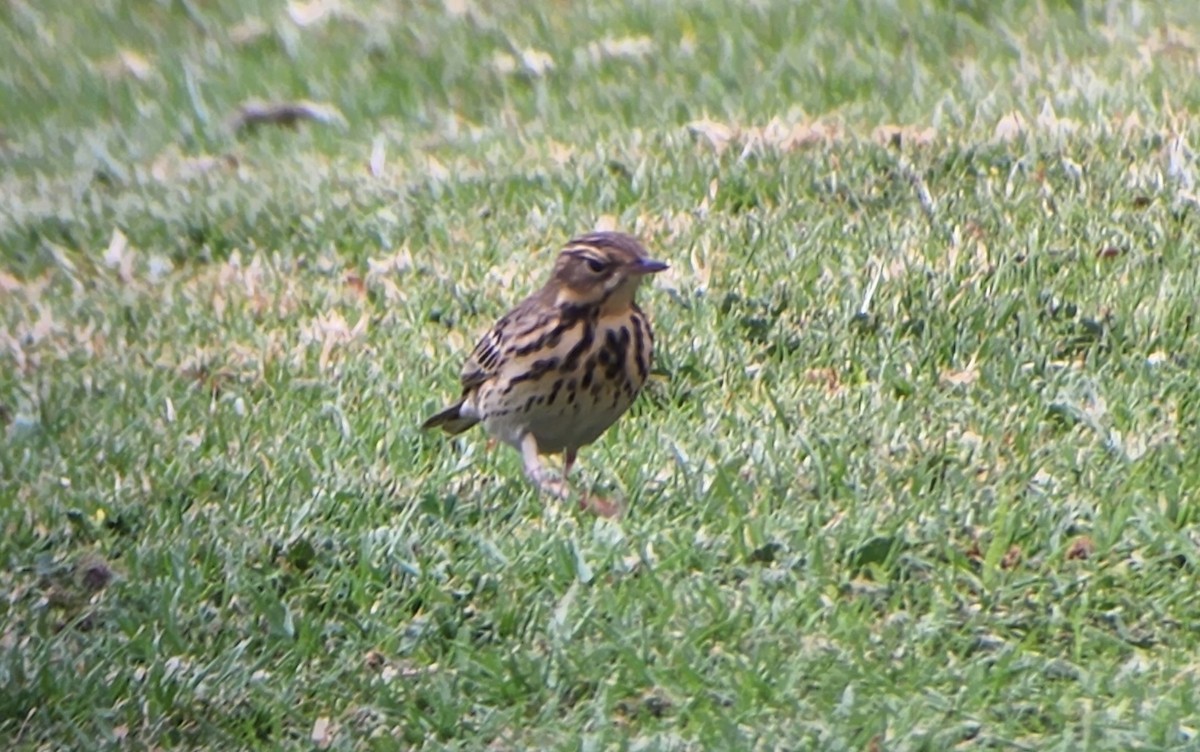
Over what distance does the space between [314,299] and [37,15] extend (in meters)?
7.35

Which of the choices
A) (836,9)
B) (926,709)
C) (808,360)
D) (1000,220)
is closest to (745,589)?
(926,709)

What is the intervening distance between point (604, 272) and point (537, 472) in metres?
0.68

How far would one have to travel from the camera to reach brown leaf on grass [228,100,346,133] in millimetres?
11930

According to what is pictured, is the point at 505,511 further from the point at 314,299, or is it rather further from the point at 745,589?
the point at 314,299

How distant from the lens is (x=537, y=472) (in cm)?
644

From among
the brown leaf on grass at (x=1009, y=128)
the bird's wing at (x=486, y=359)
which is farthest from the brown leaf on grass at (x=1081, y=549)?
the brown leaf on grass at (x=1009, y=128)

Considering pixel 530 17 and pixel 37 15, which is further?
pixel 37 15

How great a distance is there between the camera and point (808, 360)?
23.5ft

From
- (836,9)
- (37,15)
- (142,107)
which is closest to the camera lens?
(836,9)

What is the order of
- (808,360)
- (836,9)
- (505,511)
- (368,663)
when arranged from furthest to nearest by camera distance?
(836,9) → (808,360) → (505,511) → (368,663)

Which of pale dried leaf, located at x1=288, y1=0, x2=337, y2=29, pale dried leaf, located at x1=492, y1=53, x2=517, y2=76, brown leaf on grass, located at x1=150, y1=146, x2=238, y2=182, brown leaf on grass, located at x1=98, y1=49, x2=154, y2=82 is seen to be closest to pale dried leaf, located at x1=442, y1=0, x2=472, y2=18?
pale dried leaf, located at x1=288, y1=0, x2=337, y2=29

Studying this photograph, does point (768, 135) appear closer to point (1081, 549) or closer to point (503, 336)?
point (503, 336)

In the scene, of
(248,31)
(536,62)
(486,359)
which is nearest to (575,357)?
(486,359)

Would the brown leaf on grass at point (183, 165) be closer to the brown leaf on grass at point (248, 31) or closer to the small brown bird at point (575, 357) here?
the brown leaf on grass at point (248, 31)
